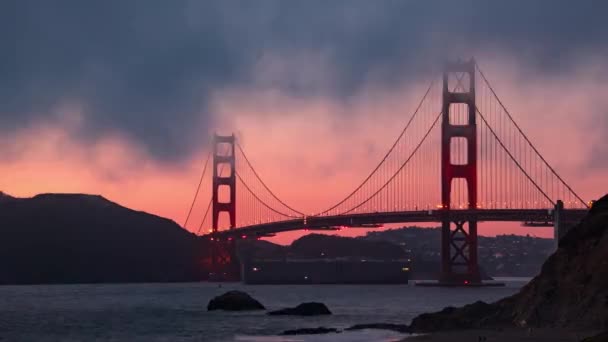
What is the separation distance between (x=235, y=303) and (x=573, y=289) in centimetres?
3667

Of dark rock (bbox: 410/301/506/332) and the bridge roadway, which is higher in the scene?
the bridge roadway

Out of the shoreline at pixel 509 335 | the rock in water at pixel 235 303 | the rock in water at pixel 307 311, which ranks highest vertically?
the rock in water at pixel 235 303

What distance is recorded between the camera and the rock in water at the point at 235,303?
69.3 metres

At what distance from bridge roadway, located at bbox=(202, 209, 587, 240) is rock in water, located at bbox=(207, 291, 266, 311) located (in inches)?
971

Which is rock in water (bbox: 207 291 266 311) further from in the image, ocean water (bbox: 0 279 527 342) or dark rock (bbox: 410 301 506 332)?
dark rock (bbox: 410 301 506 332)

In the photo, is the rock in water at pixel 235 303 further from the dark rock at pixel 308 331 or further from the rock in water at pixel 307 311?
the dark rock at pixel 308 331

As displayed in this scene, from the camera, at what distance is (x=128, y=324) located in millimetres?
61812

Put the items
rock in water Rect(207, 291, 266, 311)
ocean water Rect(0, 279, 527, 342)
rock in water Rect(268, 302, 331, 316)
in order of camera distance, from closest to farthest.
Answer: ocean water Rect(0, 279, 527, 342) < rock in water Rect(268, 302, 331, 316) < rock in water Rect(207, 291, 266, 311)

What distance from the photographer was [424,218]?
98125 millimetres

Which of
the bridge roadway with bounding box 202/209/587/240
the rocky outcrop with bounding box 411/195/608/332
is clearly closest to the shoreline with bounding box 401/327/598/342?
the rocky outcrop with bounding box 411/195/608/332

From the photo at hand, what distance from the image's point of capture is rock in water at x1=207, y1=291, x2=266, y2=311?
2729 inches

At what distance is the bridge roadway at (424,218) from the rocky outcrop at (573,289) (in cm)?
4529

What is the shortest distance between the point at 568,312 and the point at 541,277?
229 centimetres

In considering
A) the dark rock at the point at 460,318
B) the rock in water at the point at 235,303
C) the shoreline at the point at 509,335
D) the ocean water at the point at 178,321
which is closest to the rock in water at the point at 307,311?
the ocean water at the point at 178,321
